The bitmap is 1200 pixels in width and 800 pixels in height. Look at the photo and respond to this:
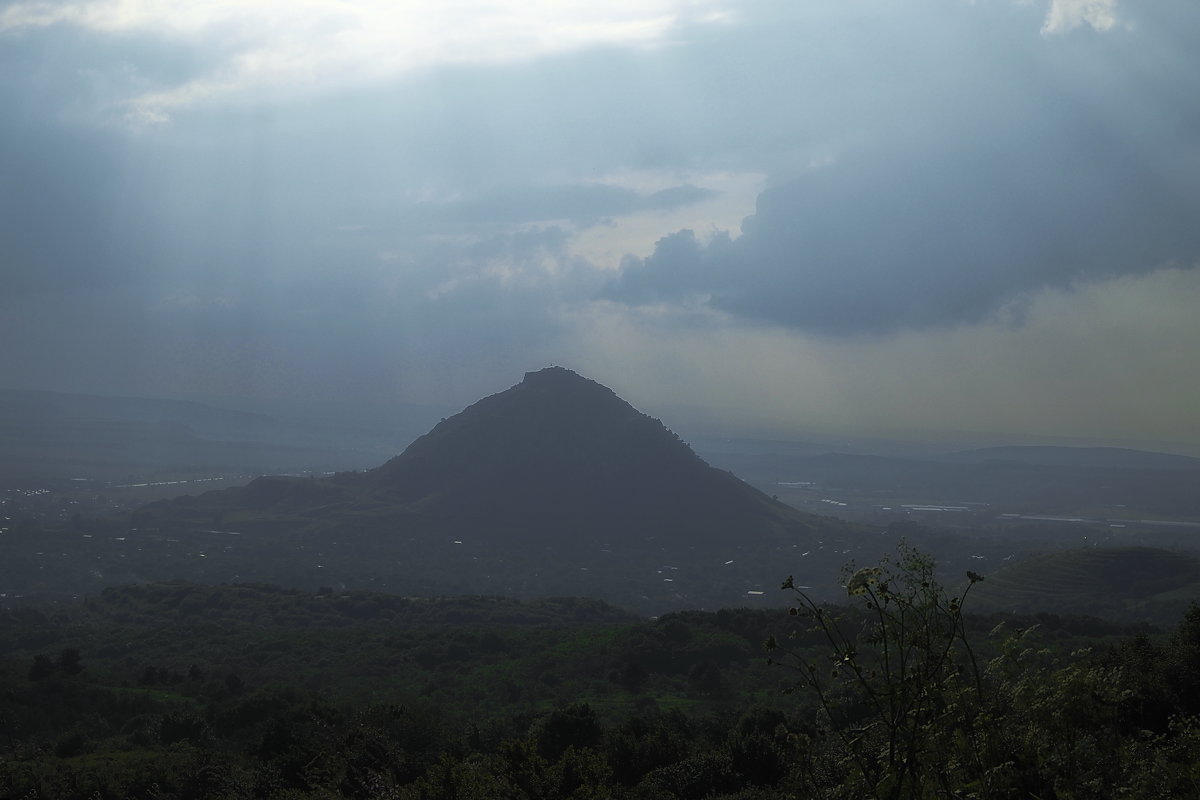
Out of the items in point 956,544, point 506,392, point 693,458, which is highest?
point 506,392

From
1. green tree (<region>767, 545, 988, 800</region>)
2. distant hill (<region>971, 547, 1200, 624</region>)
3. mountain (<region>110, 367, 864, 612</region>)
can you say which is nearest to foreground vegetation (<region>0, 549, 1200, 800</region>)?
green tree (<region>767, 545, 988, 800</region>)

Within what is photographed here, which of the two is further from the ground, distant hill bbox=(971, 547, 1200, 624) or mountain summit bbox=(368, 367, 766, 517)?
mountain summit bbox=(368, 367, 766, 517)

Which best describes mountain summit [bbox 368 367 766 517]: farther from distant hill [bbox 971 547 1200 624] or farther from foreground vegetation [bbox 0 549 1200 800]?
foreground vegetation [bbox 0 549 1200 800]

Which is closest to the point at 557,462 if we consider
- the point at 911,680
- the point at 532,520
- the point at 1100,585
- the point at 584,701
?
the point at 532,520

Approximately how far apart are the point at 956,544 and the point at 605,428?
51508mm

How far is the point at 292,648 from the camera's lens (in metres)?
47.2

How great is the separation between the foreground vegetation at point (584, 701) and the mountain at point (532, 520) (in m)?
21.9

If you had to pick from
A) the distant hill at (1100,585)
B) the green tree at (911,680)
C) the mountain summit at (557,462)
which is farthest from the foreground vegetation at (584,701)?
the mountain summit at (557,462)

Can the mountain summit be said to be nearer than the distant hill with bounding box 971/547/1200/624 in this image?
No

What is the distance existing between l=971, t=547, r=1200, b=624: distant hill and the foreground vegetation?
21.2 metres

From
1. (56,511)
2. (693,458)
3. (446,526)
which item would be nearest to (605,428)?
(693,458)

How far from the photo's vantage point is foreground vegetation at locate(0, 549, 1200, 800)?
6.91 meters

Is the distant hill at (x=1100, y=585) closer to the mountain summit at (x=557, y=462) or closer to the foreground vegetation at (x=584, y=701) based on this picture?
the foreground vegetation at (x=584, y=701)

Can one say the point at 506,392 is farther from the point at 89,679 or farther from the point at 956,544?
the point at 89,679
